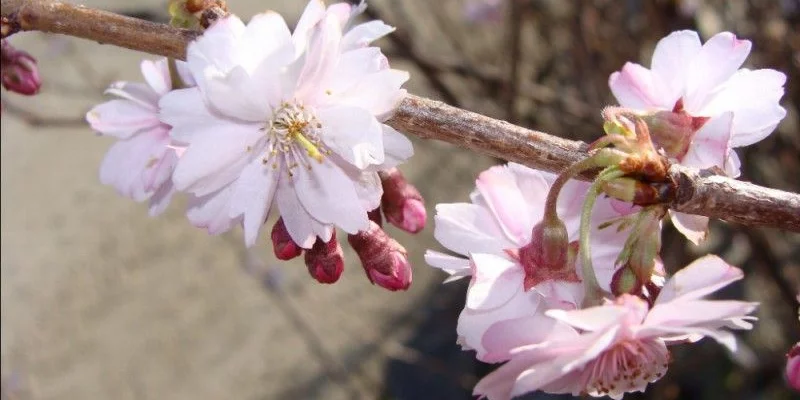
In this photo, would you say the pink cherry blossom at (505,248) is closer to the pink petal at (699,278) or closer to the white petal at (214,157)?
the pink petal at (699,278)

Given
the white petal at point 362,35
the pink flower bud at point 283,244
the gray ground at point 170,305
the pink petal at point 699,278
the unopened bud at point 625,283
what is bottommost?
the gray ground at point 170,305

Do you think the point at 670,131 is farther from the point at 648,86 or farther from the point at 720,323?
the point at 720,323

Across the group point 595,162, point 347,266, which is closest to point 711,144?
point 595,162

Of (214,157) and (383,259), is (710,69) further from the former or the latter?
(214,157)

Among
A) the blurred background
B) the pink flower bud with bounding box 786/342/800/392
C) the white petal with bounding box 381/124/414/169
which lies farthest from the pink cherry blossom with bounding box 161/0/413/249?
the blurred background

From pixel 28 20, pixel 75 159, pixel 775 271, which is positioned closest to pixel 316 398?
pixel 775 271

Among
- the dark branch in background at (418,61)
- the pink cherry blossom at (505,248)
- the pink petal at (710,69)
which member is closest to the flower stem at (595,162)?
the pink cherry blossom at (505,248)

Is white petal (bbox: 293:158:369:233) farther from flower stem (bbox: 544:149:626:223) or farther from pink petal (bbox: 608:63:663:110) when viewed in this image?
pink petal (bbox: 608:63:663:110)
